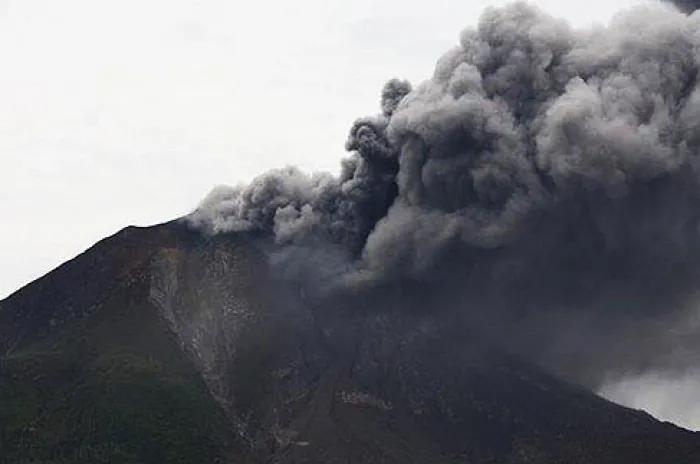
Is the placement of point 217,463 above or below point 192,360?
below

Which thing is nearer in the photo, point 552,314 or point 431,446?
point 431,446

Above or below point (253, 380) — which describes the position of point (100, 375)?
above

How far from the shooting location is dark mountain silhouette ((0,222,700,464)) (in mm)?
112438

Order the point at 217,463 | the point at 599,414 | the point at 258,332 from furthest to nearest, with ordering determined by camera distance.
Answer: the point at 258,332 → the point at 599,414 → the point at 217,463

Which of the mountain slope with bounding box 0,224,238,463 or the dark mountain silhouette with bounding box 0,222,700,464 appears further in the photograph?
the mountain slope with bounding box 0,224,238,463

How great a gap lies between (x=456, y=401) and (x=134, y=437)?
36544mm

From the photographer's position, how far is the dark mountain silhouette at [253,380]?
112m

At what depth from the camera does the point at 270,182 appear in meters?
153

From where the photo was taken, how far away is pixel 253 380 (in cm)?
12800

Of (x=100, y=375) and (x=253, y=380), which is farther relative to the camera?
(x=253, y=380)

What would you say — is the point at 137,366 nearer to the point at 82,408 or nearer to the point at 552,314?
the point at 82,408

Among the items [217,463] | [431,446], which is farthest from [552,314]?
[217,463]

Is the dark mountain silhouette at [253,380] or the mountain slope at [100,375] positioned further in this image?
the mountain slope at [100,375]

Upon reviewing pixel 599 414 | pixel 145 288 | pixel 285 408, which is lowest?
pixel 599 414
